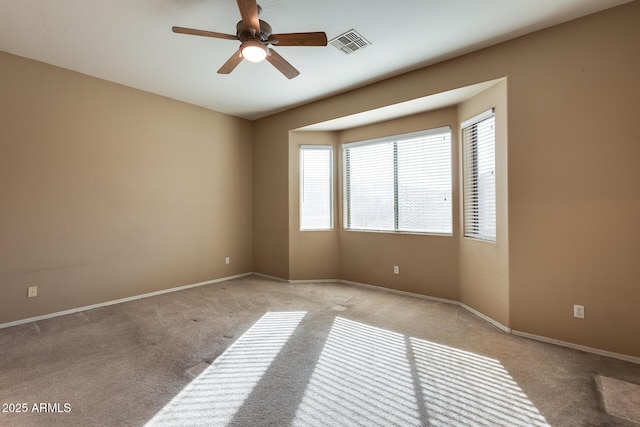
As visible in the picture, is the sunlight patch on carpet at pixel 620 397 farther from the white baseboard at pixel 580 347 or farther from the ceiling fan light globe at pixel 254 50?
the ceiling fan light globe at pixel 254 50

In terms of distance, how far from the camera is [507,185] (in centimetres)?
287

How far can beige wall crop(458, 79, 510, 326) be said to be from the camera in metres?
2.91

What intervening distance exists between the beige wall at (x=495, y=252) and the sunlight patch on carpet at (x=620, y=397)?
2.88 ft

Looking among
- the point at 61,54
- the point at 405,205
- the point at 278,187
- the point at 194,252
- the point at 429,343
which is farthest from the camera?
the point at 278,187

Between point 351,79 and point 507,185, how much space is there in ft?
7.50

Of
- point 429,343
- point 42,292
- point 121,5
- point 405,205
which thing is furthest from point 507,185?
point 42,292

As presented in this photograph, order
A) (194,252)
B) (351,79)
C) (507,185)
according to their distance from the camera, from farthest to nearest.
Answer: (194,252), (351,79), (507,185)

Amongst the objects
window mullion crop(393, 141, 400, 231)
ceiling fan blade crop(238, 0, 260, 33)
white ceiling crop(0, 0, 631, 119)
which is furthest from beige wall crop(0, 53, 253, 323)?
window mullion crop(393, 141, 400, 231)

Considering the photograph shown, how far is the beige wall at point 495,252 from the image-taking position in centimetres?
291

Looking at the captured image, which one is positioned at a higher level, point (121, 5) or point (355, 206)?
point (121, 5)

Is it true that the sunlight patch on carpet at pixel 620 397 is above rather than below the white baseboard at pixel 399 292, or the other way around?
below

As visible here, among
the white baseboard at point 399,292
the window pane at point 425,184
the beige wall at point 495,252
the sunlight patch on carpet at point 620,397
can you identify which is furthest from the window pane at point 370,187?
Result: the sunlight patch on carpet at point 620,397

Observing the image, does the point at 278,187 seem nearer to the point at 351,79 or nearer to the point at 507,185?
the point at 351,79

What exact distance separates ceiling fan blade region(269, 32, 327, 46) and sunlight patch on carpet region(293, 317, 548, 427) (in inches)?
103
